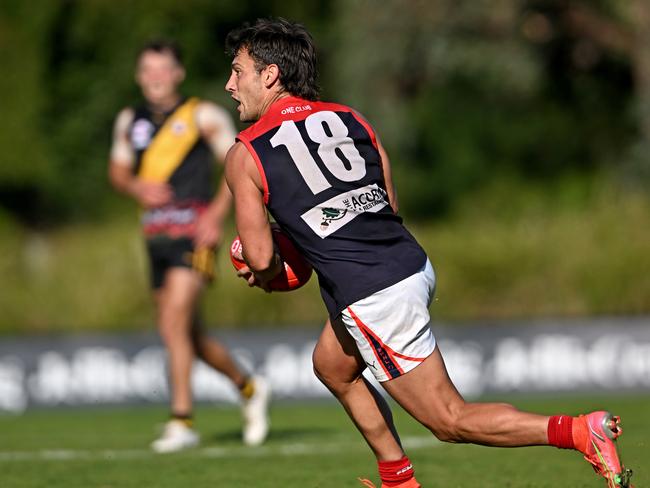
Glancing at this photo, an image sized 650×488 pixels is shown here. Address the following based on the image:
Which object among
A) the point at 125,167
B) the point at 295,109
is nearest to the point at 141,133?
the point at 125,167

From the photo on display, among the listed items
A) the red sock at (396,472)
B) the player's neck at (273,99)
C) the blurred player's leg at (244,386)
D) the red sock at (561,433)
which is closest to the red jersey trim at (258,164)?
the player's neck at (273,99)

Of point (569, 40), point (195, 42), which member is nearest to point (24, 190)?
point (195, 42)

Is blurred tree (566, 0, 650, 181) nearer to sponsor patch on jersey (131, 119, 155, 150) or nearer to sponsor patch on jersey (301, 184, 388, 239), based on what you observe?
sponsor patch on jersey (131, 119, 155, 150)

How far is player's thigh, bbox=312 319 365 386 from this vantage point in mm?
5262

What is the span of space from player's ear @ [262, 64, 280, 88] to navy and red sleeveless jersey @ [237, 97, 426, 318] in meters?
0.14

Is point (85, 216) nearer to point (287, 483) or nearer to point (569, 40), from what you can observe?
point (569, 40)

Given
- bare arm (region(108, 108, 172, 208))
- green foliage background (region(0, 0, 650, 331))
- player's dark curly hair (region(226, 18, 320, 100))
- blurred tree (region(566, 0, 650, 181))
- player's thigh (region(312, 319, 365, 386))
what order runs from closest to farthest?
player's dark curly hair (region(226, 18, 320, 100)), player's thigh (region(312, 319, 365, 386)), bare arm (region(108, 108, 172, 208)), green foliage background (region(0, 0, 650, 331)), blurred tree (region(566, 0, 650, 181))

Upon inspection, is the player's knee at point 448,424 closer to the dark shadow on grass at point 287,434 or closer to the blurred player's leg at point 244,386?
the blurred player's leg at point 244,386

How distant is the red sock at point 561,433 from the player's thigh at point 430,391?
0.36 metres

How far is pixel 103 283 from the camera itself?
15375mm

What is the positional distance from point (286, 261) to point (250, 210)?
0.41 meters

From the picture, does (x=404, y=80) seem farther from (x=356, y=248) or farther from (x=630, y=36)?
(x=356, y=248)

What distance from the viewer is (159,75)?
28.2ft

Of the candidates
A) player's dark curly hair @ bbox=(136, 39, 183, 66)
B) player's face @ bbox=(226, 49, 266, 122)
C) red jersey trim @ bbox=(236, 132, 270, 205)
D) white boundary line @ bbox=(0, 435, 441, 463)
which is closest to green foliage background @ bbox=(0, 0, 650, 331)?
player's dark curly hair @ bbox=(136, 39, 183, 66)
